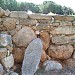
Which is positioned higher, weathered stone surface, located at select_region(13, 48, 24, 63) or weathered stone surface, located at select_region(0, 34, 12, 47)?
weathered stone surface, located at select_region(0, 34, 12, 47)

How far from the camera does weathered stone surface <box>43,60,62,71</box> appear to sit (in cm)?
429

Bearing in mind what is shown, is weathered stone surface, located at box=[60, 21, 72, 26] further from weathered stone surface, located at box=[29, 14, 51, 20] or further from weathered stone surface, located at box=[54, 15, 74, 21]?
weathered stone surface, located at box=[29, 14, 51, 20]

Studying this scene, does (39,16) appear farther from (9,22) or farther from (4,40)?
(4,40)

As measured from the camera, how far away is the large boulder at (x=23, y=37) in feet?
14.1

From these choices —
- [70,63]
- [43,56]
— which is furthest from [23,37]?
[70,63]

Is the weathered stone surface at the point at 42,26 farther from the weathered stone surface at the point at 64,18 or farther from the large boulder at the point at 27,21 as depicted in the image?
the weathered stone surface at the point at 64,18

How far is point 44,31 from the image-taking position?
14.7 ft

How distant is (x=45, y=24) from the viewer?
175 inches

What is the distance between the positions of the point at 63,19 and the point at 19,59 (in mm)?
1100

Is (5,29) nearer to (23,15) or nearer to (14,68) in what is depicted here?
(23,15)

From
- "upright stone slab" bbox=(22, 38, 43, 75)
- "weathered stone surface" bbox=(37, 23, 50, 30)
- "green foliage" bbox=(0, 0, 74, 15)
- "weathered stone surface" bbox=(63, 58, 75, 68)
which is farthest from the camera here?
"green foliage" bbox=(0, 0, 74, 15)

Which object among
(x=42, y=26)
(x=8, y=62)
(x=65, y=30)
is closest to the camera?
(x=8, y=62)

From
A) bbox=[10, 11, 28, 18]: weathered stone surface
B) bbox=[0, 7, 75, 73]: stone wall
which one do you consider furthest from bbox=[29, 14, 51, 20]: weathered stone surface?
bbox=[10, 11, 28, 18]: weathered stone surface

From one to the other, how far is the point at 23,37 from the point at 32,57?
16.8 inches
